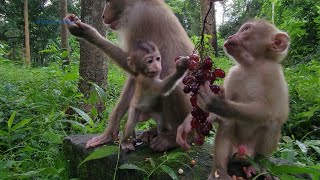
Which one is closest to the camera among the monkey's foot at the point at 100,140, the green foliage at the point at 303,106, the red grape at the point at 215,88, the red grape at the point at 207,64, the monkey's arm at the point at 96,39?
the red grape at the point at 207,64

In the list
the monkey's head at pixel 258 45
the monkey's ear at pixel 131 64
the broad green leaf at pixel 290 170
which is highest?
the monkey's head at pixel 258 45

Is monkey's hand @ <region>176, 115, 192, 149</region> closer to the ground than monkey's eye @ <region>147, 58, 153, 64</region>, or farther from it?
closer to the ground

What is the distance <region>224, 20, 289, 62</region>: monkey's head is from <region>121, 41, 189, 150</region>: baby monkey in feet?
1.75

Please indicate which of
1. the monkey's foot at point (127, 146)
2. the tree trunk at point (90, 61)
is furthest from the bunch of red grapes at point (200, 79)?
the tree trunk at point (90, 61)

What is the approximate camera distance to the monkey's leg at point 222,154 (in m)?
2.84

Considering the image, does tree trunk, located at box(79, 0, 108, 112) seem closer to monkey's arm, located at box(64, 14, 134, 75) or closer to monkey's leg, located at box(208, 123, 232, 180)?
monkey's arm, located at box(64, 14, 134, 75)

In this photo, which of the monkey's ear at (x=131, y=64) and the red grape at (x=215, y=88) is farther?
the monkey's ear at (x=131, y=64)

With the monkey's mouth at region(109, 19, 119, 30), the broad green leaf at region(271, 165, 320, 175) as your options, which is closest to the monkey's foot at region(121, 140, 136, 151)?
the monkey's mouth at region(109, 19, 119, 30)

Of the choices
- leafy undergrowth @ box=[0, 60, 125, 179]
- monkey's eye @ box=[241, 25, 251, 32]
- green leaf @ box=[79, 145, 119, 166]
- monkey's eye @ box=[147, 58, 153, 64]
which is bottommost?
leafy undergrowth @ box=[0, 60, 125, 179]

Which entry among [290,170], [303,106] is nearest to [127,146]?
[290,170]

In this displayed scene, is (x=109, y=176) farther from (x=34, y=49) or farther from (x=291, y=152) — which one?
(x=34, y=49)

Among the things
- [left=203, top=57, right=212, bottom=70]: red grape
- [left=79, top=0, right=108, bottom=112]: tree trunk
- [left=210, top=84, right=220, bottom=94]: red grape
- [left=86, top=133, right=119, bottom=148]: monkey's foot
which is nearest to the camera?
[left=203, top=57, right=212, bottom=70]: red grape

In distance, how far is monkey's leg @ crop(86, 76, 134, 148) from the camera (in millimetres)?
3840

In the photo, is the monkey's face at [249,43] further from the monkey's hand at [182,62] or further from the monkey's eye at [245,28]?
the monkey's hand at [182,62]
